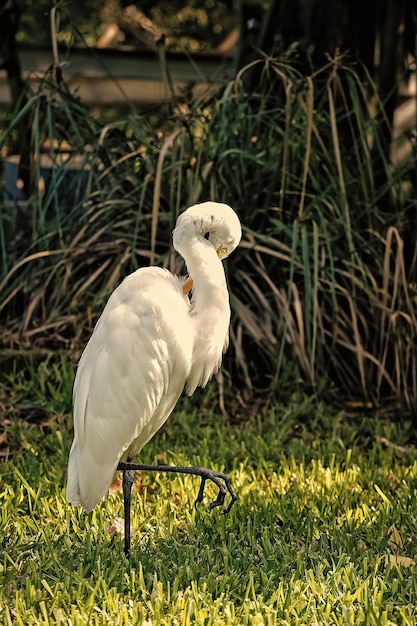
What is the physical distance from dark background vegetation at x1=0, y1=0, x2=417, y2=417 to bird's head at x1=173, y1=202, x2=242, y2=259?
1380mm

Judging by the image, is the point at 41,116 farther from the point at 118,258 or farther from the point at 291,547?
the point at 291,547

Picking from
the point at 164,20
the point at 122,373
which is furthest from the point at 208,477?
the point at 164,20

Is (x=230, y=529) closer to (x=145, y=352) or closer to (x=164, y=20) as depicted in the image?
(x=145, y=352)

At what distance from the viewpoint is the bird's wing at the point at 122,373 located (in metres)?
3.05

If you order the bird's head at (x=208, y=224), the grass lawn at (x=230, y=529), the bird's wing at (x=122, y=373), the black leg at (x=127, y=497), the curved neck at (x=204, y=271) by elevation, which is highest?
the bird's head at (x=208, y=224)

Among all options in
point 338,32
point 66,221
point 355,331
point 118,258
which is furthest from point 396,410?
point 338,32

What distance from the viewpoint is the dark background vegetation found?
15.5ft

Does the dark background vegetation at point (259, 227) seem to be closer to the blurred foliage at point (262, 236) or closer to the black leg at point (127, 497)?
the blurred foliage at point (262, 236)

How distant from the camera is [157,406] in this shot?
10.6 feet

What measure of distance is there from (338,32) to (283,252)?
1671 millimetres

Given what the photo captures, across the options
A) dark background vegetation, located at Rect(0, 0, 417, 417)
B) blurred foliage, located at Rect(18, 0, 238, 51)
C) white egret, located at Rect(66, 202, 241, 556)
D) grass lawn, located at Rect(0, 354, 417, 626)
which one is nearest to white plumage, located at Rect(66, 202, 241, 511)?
white egret, located at Rect(66, 202, 241, 556)

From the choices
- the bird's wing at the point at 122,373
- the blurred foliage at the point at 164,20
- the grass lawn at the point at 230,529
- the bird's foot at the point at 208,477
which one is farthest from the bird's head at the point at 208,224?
the blurred foliage at the point at 164,20

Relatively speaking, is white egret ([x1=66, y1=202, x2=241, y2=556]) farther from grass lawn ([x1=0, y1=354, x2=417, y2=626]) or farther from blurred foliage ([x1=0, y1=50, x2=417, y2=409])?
blurred foliage ([x1=0, y1=50, x2=417, y2=409])

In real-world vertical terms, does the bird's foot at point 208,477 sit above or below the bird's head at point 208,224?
below
